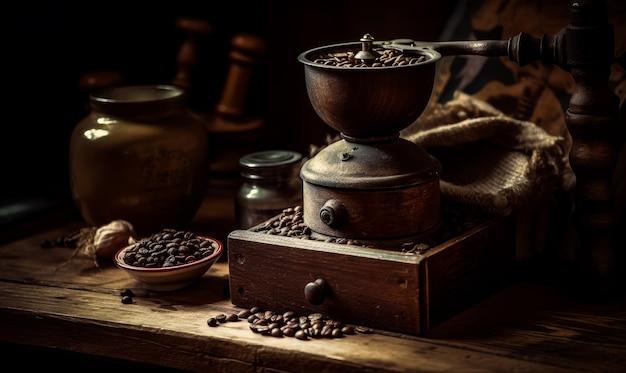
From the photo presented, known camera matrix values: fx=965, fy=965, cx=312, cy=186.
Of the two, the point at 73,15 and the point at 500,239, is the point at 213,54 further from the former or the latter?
the point at 500,239

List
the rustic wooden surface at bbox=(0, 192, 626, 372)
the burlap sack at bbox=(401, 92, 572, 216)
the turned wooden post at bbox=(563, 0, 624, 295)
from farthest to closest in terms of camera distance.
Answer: the burlap sack at bbox=(401, 92, 572, 216), the turned wooden post at bbox=(563, 0, 624, 295), the rustic wooden surface at bbox=(0, 192, 626, 372)

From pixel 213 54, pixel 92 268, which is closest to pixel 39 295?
pixel 92 268

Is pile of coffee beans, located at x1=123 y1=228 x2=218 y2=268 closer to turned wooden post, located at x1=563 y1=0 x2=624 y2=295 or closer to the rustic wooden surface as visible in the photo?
the rustic wooden surface

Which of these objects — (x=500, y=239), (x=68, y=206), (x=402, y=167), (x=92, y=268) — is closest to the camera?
(x=402, y=167)

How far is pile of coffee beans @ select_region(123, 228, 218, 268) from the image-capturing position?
1.81 m

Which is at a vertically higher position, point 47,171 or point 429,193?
point 429,193

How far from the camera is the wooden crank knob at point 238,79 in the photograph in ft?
7.81

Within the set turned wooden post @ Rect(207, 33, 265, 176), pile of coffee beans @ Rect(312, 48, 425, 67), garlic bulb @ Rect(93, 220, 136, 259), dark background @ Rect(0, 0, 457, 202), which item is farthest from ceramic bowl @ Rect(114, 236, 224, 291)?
dark background @ Rect(0, 0, 457, 202)

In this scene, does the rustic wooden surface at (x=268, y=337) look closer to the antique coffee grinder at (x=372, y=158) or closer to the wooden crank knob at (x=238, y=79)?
the antique coffee grinder at (x=372, y=158)

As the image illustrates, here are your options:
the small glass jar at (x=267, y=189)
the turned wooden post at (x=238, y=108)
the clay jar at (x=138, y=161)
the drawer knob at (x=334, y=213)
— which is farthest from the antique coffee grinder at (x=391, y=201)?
the turned wooden post at (x=238, y=108)

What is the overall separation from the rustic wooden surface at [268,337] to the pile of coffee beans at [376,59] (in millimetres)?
452

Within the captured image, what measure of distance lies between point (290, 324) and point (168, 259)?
12.1 inches

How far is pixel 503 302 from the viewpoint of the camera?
174 centimetres

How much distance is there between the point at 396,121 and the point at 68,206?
108 centimetres
